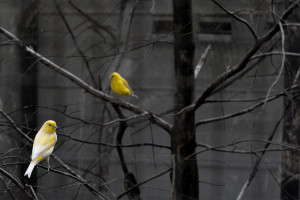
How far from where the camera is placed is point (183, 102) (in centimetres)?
200

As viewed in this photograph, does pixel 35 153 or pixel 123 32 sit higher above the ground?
pixel 123 32

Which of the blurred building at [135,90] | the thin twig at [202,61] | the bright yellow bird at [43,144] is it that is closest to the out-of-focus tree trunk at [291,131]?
the blurred building at [135,90]

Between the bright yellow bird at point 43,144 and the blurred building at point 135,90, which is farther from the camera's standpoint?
the blurred building at point 135,90

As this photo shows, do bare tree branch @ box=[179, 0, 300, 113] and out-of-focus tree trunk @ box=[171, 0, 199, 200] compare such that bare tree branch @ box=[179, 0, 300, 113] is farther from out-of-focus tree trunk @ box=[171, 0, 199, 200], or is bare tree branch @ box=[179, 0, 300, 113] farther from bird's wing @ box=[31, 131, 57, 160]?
bird's wing @ box=[31, 131, 57, 160]

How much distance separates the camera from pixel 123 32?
225 cm

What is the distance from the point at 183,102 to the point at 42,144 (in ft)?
1.97

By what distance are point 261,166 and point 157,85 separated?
0.64 meters

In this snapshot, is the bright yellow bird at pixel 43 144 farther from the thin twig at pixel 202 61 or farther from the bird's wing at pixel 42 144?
the thin twig at pixel 202 61

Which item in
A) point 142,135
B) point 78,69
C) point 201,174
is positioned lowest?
point 201,174

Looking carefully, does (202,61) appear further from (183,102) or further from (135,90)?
(135,90)

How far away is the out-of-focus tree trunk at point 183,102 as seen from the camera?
1.94 metres

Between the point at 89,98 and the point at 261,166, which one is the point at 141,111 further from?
the point at 261,166

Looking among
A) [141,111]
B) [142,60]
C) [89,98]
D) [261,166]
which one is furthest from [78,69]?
[261,166]

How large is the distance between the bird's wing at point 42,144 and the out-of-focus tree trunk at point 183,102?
1.60ft
